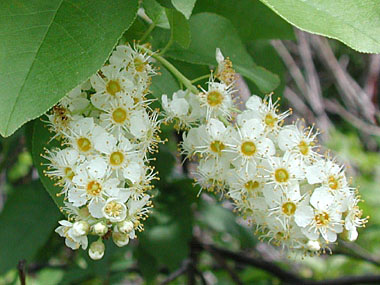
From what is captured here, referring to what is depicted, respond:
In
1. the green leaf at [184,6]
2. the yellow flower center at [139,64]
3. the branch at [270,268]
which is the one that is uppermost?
the green leaf at [184,6]

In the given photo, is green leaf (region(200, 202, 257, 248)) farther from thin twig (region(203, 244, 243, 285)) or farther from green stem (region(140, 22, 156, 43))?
green stem (region(140, 22, 156, 43))

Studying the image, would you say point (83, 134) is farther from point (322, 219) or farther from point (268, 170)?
point (322, 219)

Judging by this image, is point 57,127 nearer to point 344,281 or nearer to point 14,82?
point 14,82

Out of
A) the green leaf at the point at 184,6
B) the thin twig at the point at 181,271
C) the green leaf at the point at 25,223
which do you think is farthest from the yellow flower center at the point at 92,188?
the thin twig at the point at 181,271

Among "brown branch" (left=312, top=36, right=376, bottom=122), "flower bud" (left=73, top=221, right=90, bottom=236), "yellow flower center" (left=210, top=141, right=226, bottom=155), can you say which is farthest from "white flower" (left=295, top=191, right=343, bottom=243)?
"brown branch" (left=312, top=36, right=376, bottom=122)

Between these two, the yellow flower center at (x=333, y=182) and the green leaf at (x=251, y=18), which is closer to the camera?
the yellow flower center at (x=333, y=182)

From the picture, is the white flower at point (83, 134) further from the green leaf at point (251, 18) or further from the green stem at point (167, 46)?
the green leaf at point (251, 18)

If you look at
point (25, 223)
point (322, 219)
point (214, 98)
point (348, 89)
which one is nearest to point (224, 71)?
point (214, 98)
